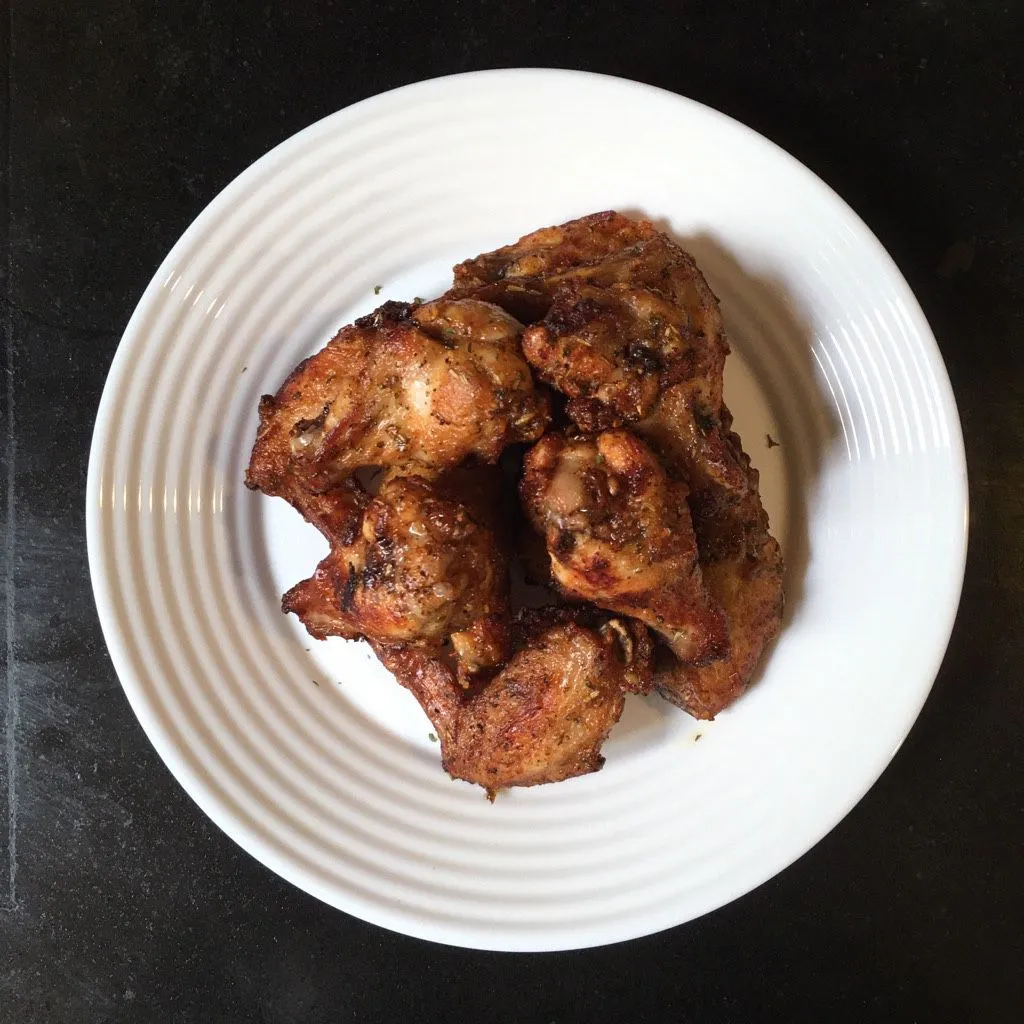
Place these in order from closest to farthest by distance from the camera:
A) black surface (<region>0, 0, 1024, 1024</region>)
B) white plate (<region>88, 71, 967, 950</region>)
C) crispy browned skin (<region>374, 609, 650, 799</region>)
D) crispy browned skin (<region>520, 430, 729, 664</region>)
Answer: crispy browned skin (<region>520, 430, 729, 664</region>), crispy browned skin (<region>374, 609, 650, 799</region>), white plate (<region>88, 71, 967, 950</region>), black surface (<region>0, 0, 1024, 1024</region>)

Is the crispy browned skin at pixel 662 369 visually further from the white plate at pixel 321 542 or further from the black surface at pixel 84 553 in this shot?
the black surface at pixel 84 553

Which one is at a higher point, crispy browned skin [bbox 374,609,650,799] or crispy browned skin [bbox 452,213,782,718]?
crispy browned skin [bbox 452,213,782,718]

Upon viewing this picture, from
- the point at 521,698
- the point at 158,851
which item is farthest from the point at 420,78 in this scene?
the point at 158,851

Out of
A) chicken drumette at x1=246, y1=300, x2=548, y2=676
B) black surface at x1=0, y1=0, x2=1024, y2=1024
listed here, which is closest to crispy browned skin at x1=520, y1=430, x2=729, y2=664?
chicken drumette at x1=246, y1=300, x2=548, y2=676

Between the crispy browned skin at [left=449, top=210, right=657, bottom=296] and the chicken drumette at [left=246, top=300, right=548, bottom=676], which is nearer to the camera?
the chicken drumette at [left=246, top=300, right=548, bottom=676]

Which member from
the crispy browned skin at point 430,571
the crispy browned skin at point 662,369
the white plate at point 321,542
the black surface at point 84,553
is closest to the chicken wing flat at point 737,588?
the crispy browned skin at point 662,369

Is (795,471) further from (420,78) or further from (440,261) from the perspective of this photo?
(420,78)

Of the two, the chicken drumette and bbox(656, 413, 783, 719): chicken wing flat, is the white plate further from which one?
the chicken drumette
